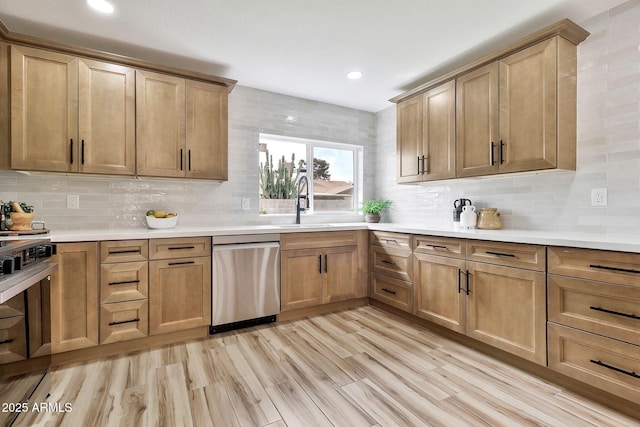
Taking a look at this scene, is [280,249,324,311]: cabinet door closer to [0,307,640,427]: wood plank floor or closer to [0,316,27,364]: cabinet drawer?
[0,307,640,427]: wood plank floor

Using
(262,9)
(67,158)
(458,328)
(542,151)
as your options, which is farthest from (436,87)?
(67,158)

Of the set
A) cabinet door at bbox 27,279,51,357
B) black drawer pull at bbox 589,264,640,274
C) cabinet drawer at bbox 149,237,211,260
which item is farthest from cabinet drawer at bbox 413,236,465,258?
cabinet door at bbox 27,279,51,357

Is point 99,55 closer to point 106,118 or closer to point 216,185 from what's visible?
point 106,118

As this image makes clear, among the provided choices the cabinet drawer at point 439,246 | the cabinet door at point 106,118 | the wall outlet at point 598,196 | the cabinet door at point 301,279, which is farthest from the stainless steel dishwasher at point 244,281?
the wall outlet at point 598,196

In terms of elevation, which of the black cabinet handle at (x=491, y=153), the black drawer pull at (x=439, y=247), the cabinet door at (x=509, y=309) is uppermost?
the black cabinet handle at (x=491, y=153)

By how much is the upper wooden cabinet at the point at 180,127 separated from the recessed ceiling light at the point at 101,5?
562 millimetres

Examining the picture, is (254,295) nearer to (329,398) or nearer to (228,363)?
(228,363)

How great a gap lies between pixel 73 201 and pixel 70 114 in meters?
0.77

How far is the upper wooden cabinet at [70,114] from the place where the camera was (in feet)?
7.76

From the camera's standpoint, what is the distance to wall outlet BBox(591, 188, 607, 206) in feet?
7.40

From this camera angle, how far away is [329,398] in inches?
74.5

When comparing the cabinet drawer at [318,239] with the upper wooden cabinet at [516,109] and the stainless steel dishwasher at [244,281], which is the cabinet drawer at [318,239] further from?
the upper wooden cabinet at [516,109]

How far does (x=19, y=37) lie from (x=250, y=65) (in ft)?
5.55

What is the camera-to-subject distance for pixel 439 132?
314cm
